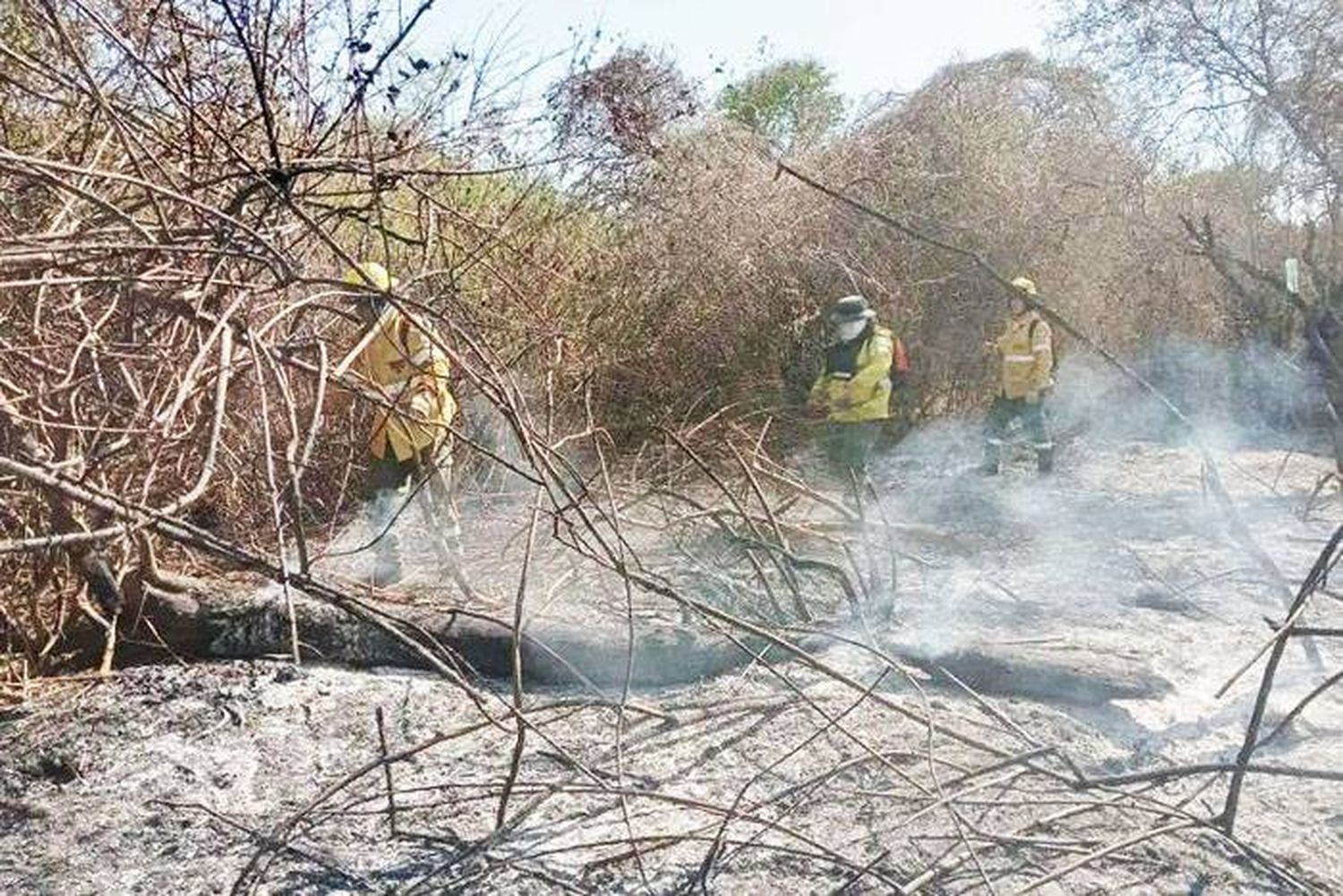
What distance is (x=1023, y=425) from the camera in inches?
371

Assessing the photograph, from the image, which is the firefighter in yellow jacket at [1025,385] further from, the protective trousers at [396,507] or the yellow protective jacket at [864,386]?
the protective trousers at [396,507]

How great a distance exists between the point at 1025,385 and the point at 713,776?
6583mm

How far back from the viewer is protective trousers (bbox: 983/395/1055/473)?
921 centimetres

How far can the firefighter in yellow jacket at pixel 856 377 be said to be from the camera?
7.15 metres

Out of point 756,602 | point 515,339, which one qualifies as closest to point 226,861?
point 756,602

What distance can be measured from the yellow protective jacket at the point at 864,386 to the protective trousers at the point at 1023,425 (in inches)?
96.0

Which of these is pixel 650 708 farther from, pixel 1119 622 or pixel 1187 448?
pixel 1187 448

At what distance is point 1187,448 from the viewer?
10.4 meters

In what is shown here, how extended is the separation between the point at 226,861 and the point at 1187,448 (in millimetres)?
9686

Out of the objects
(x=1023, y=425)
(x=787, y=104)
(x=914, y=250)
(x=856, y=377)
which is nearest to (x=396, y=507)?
(x=856, y=377)

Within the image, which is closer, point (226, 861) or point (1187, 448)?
point (226, 861)

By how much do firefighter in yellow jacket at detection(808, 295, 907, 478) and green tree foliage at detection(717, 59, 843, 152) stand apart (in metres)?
4.54

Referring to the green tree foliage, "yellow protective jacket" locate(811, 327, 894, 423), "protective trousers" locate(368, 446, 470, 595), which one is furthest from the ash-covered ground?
the green tree foliage

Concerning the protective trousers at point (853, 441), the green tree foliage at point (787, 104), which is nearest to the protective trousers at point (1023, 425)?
the protective trousers at point (853, 441)
